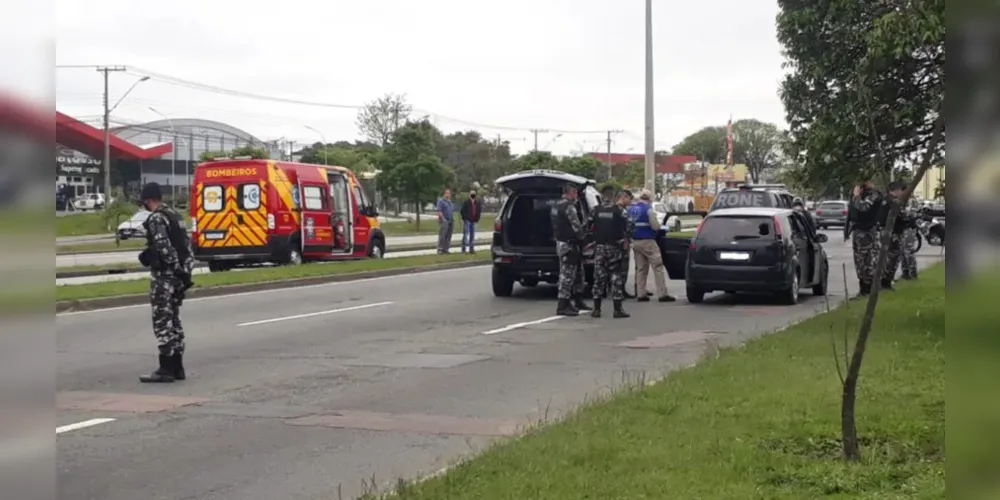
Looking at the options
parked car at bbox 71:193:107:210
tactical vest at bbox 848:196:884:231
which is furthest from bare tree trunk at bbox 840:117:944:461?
parked car at bbox 71:193:107:210

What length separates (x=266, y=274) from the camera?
2180 centimetres

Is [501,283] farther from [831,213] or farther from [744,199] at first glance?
[831,213]

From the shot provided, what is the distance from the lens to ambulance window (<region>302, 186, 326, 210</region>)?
86.0ft

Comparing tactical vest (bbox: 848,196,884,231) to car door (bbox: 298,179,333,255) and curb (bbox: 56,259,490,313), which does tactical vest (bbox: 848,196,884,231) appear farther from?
car door (bbox: 298,179,333,255)

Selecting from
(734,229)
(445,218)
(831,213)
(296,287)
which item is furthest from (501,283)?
(831,213)

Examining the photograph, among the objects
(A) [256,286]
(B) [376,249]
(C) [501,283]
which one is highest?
(B) [376,249]

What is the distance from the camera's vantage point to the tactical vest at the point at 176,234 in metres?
10.1

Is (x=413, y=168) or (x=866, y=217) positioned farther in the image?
(x=413, y=168)

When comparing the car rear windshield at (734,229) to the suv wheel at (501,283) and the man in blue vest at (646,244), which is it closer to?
the man in blue vest at (646,244)

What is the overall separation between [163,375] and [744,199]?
860 inches

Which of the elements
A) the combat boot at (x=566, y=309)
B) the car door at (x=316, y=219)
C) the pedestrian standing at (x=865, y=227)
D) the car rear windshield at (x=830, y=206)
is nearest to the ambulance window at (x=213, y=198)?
the car door at (x=316, y=219)

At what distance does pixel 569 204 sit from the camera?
1544 cm

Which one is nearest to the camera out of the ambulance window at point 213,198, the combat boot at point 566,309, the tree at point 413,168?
the combat boot at point 566,309

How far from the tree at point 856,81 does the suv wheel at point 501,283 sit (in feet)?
22.9
